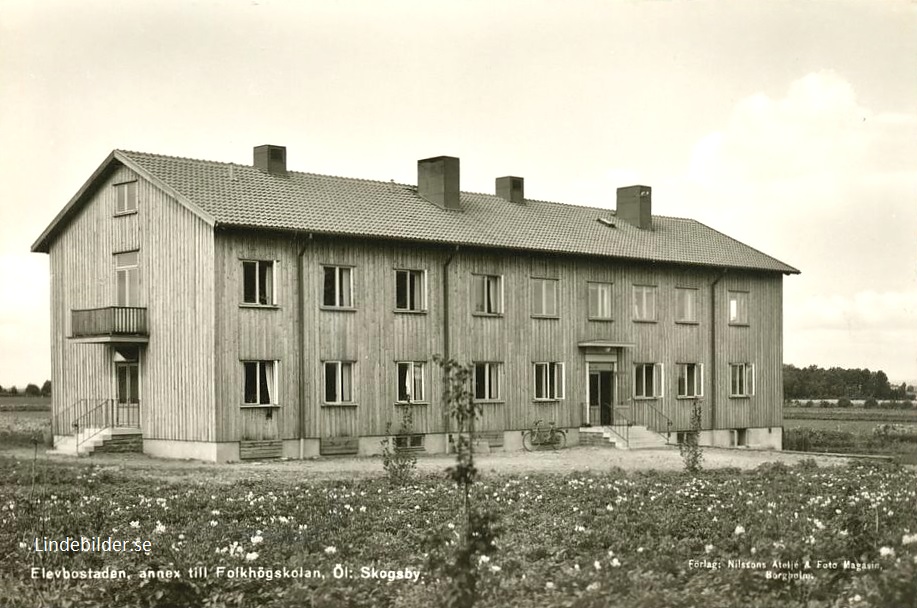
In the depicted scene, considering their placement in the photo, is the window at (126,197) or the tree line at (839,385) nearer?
the window at (126,197)

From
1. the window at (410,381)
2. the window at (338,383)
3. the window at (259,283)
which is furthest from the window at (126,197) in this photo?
the window at (410,381)

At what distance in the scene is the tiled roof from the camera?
104 ft

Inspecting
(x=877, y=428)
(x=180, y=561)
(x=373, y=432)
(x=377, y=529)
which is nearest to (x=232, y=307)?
(x=373, y=432)

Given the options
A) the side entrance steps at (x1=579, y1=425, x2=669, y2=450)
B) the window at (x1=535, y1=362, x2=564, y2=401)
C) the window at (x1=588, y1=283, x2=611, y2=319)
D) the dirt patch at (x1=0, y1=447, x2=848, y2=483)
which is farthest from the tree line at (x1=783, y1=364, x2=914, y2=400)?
the dirt patch at (x1=0, y1=447, x2=848, y2=483)

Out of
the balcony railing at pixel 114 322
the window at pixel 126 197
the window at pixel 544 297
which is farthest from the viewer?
the window at pixel 544 297

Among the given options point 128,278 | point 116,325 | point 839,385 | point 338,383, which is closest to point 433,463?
point 338,383

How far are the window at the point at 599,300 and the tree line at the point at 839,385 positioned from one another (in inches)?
1466

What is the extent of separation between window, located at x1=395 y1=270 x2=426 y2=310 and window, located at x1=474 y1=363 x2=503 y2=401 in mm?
3107

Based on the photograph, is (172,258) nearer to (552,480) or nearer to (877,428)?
(552,480)

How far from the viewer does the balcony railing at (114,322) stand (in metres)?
32.2

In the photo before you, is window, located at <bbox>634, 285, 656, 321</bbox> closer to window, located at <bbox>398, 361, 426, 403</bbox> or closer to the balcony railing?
window, located at <bbox>398, 361, 426, 403</bbox>

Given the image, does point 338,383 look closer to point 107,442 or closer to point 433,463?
point 433,463

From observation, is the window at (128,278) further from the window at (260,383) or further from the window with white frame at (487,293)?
the window with white frame at (487,293)

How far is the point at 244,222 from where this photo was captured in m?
30.2
